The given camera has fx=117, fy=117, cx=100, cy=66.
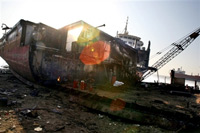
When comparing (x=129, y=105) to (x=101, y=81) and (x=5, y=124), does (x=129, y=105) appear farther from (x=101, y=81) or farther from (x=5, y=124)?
(x=101, y=81)

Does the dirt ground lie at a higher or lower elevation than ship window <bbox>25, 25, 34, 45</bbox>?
lower

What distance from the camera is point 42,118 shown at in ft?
13.4

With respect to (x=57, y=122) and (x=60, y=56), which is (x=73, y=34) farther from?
(x=57, y=122)

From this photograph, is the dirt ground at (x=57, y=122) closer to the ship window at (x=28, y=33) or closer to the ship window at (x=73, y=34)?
the ship window at (x=28, y=33)

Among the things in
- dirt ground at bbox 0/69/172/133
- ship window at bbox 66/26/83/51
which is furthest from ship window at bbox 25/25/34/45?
dirt ground at bbox 0/69/172/133

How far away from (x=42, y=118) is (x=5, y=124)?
1.02 metres

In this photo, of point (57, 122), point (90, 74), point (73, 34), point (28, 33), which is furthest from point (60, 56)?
point (57, 122)

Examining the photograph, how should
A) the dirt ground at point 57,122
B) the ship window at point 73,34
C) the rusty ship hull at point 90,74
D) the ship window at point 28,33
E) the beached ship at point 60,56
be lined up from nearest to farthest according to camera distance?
the dirt ground at point 57,122, the rusty ship hull at point 90,74, the beached ship at point 60,56, the ship window at point 28,33, the ship window at point 73,34

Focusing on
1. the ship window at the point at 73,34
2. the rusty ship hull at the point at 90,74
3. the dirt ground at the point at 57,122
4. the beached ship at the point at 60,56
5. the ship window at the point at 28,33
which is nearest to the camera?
the dirt ground at the point at 57,122

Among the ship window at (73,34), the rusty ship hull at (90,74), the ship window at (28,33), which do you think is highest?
the ship window at (73,34)

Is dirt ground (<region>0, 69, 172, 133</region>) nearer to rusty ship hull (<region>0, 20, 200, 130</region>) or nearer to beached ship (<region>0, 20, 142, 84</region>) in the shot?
rusty ship hull (<region>0, 20, 200, 130</region>)

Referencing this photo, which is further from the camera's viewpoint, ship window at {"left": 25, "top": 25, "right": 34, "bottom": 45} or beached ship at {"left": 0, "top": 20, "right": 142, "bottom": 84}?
ship window at {"left": 25, "top": 25, "right": 34, "bottom": 45}

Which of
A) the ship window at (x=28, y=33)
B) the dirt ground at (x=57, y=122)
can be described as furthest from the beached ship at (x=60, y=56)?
the dirt ground at (x=57, y=122)

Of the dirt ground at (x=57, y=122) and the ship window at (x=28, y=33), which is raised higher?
the ship window at (x=28, y=33)
